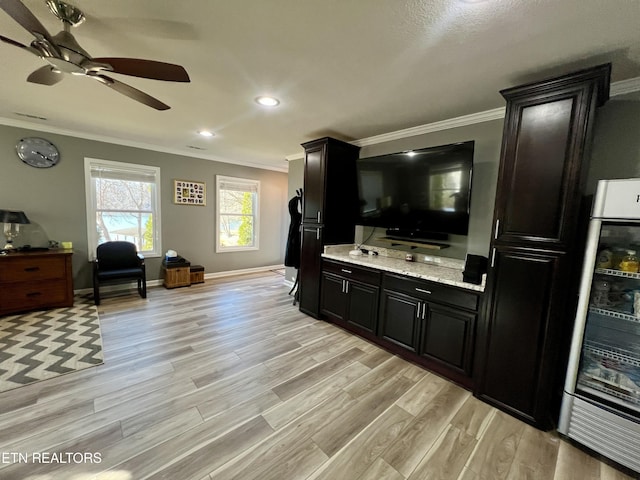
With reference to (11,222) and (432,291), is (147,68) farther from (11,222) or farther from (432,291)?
(11,222)

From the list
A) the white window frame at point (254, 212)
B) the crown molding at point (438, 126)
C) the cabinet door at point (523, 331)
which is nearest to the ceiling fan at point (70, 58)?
the crown molding at point (438, 126)

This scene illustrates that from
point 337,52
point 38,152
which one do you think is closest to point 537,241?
point 337,52

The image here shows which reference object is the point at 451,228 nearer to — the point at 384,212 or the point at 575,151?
the point at 384,212

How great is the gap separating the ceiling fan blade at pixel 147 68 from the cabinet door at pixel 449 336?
2502mm

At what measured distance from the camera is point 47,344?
2.54 metres

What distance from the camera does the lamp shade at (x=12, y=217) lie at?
10.3 feet

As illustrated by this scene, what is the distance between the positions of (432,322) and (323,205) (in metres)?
1.79

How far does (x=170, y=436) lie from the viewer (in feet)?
5.18

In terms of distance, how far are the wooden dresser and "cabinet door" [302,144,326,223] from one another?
316cm

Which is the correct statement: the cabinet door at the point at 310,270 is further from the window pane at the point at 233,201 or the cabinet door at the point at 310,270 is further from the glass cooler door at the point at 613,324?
the window pane at the point at 233,201

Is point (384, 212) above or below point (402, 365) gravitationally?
above

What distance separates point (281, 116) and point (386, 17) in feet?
5.35

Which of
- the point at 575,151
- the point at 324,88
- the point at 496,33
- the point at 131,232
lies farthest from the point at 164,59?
the point at 131,232

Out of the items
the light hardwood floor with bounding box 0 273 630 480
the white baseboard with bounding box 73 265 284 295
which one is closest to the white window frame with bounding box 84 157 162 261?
the white baseboard with bounding box 73 265 284 295
